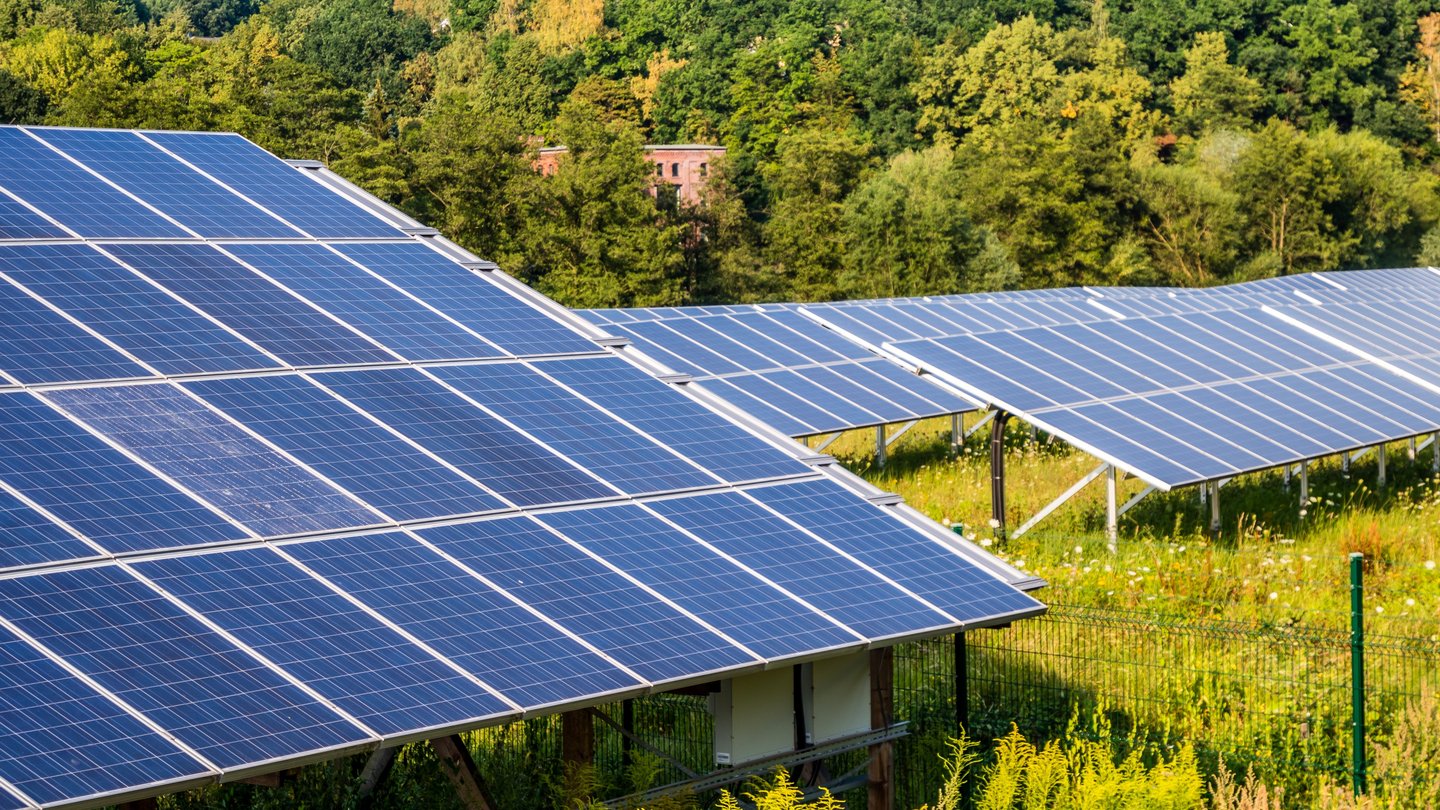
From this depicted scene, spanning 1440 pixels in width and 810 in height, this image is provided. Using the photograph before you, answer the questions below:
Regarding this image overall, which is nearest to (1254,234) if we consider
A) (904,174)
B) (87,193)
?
(904,174)

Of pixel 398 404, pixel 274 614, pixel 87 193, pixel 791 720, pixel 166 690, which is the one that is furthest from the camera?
pixel 87 193

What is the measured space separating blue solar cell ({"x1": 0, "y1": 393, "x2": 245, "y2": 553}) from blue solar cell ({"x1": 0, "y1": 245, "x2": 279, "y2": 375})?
5.18 ft

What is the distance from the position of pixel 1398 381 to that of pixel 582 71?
120 metres

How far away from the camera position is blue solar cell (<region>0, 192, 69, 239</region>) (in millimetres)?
15316

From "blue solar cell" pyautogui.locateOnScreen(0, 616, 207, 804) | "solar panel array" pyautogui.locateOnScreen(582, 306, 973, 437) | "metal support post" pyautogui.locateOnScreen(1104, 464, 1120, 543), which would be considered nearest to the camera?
"blue solar cell" pyautogui.locateOnScreen(0, 616, 207, 804)

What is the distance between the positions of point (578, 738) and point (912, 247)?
242 feet

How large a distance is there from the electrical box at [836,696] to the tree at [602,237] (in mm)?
66467

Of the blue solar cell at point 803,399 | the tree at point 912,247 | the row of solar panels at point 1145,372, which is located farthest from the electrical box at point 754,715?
the tree at point 912,247

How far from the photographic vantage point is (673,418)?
15180 mm

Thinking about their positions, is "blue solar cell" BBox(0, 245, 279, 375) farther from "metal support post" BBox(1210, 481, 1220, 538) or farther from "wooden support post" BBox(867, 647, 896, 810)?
"metal support post" BBox(1210, 481, 1220, 538)

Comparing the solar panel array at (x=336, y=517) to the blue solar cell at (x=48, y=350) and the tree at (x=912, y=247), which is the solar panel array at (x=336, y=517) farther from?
the tree at (x=912, y=247)

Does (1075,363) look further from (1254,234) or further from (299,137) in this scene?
(1254,234)

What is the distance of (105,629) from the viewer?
972 centimetres

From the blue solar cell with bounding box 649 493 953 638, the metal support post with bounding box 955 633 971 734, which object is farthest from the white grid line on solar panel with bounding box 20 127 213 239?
the metal support post with bounding box 955 633 971 734
